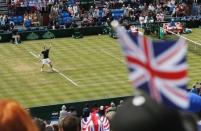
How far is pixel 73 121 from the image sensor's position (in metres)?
6.06

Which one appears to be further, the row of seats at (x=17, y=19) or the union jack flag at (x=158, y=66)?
the row of seats at (x=17, y=19)

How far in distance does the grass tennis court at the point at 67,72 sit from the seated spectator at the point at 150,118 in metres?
20.9

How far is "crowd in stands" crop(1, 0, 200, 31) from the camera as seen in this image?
125ft

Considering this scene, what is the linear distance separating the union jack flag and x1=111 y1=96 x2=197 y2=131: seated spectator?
0.45 feet

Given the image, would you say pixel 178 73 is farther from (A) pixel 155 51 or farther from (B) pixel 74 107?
(B) pixel 74 107

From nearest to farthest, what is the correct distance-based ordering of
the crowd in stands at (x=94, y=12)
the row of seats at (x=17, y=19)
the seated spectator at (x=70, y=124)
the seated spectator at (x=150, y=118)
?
the seated spectator at (x=150, y=118), the seated spectator at (x=70, y=124), the crowd in stands at (x=94, y=12), the row of seats at (x=17, y=19)

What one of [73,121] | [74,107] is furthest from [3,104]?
[74,107]

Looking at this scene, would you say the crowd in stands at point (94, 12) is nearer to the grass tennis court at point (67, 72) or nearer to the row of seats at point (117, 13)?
the row of seats at point (117, 13)

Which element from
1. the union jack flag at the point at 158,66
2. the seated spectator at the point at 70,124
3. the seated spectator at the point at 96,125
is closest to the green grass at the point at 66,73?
the seated spectator at the point at 96,125

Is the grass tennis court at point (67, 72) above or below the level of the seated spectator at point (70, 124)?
below

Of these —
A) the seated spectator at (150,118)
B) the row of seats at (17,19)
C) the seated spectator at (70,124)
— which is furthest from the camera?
the row of seats at (17,19)

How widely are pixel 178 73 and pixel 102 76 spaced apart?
82.4 ft

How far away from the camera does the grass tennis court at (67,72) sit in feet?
82.1

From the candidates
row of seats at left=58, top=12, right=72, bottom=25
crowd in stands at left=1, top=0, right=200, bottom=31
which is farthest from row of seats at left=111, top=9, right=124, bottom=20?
row of seats at left=58, top=12, right=72, bottom=25
